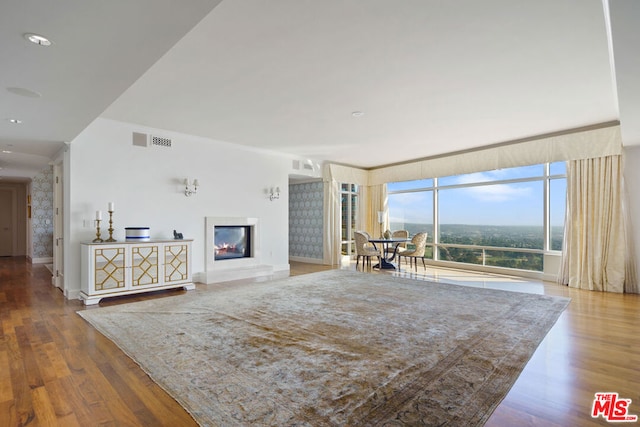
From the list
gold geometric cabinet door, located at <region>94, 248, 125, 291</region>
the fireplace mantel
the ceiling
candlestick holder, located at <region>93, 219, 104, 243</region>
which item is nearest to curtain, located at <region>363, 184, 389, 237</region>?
the fireplace mantel

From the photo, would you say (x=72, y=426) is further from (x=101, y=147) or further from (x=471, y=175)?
(x=471, y=175)

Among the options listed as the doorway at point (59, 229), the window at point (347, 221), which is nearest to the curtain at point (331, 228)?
the window at point (347, 221)

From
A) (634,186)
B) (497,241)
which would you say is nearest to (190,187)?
(497,241)

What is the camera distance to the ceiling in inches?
84.9

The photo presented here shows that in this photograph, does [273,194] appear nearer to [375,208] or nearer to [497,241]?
[375,208]

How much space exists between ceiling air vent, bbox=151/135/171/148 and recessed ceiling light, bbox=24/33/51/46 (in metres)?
3.68

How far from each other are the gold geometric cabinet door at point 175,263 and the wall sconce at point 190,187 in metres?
1.12

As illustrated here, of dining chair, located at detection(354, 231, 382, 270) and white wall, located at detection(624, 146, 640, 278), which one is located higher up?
white wall, located at detection(624, 146, 640, 278)

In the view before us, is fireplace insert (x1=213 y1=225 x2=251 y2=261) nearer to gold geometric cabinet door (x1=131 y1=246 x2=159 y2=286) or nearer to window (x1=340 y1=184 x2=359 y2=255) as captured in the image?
gold geometric cabinet door (x1=131 y1=246 x2=159 y2=286)

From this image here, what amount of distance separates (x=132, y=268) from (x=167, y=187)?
63.7 inches

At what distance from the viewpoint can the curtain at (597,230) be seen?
5.39 metres

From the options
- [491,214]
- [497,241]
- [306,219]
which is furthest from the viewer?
[306,219]

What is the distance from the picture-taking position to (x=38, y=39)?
7.00ft

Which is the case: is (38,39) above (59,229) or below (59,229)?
above
